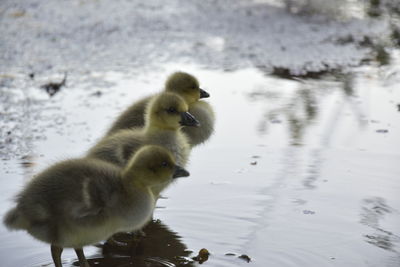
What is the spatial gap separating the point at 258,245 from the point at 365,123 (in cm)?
207

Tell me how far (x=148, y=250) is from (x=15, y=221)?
778 mm

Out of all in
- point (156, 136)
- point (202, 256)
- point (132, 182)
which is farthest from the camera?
point (156, 136)

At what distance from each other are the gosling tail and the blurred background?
33cm

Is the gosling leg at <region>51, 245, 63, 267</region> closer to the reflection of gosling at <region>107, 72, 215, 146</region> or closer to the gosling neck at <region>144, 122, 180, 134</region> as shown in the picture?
the gosling neck at <region>144, 122, 180, 134</region>

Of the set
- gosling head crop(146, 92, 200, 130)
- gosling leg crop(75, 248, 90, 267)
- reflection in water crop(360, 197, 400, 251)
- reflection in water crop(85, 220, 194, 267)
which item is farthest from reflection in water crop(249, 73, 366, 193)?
gosling leg crop(75, 248, 90, 267)

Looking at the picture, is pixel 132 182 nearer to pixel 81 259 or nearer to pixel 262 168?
pixel 81 259

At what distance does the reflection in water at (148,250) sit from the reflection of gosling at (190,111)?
2.09 ft

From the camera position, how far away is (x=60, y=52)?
7316 millimetres

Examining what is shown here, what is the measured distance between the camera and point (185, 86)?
4.89 m

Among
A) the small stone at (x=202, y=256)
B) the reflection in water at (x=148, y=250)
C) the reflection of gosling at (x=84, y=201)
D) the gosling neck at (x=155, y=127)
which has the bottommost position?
the reflection in water at (x=148, y=250)

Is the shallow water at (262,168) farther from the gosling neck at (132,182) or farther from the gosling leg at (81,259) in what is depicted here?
the gosling neck at (132,182)

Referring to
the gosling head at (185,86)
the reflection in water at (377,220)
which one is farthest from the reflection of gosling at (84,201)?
the gosling head at (185,86)

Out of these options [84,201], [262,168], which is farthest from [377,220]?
[84,201]

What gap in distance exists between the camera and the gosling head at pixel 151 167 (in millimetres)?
3445
